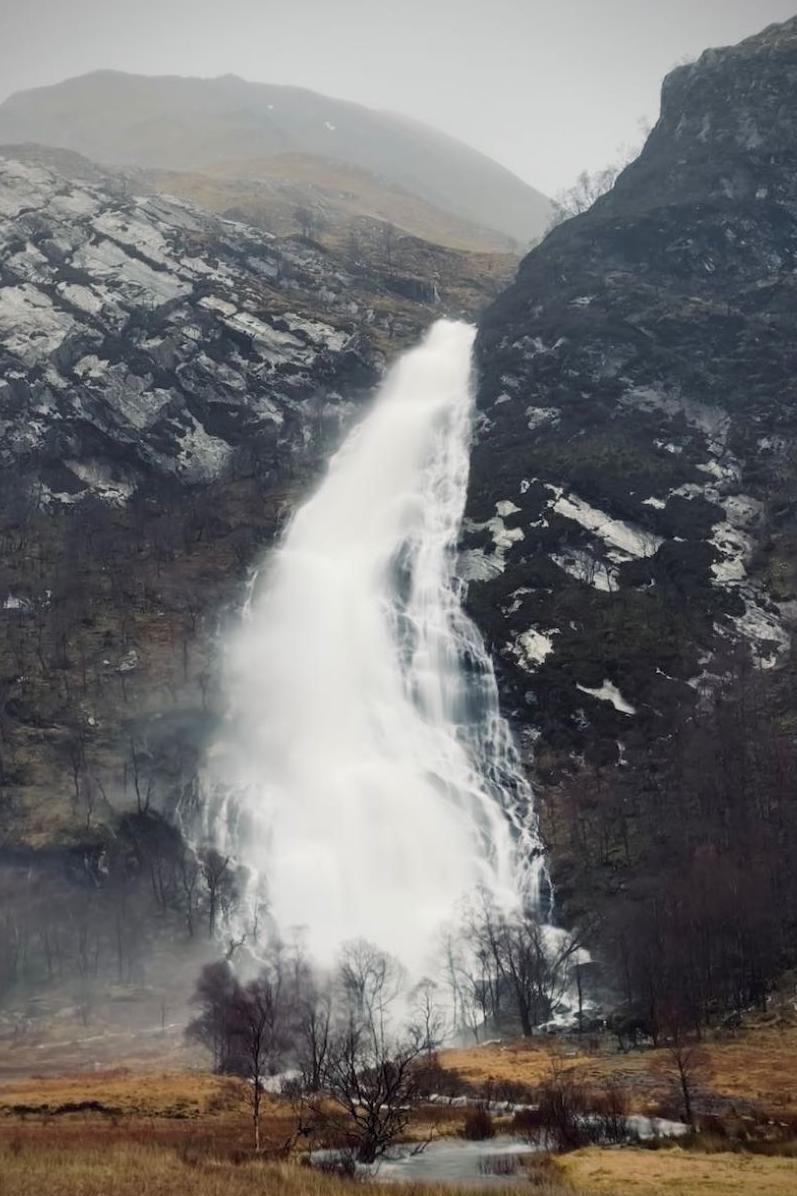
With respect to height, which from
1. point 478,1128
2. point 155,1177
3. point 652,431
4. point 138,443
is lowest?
point 478,1128

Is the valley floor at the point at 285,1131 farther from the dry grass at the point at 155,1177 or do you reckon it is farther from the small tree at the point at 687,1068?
the small tree at the point at 687,1068

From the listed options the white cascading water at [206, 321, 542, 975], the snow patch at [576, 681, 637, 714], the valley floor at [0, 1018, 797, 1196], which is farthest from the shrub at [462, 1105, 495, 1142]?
the snow patch at [576, 681, 637, 714]

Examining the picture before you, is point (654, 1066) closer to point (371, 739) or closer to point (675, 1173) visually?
point (675, 1173)

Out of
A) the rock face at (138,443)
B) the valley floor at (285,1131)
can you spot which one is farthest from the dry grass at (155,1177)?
the rock face at (138,443)

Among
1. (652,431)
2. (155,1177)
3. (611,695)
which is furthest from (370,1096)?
(652,431)

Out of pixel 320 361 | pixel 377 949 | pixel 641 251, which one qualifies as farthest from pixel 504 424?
pixel 377 949
